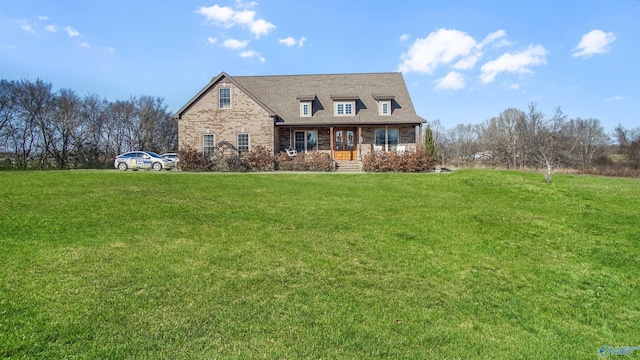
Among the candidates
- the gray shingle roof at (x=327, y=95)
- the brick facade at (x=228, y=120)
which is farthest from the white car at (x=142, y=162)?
the gray shingle roof at (x=327, y=95)

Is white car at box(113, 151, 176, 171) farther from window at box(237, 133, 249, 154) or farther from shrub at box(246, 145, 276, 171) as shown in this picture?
shrub at box(246, 145, 276, 171)

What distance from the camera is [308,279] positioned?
5266 millimetres

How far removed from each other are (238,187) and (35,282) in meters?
8.32

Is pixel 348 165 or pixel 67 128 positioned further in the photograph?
pixel 67 128

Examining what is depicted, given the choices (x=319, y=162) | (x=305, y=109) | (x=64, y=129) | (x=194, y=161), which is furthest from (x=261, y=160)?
(x=64, y=129)

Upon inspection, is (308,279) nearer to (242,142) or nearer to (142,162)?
(242,142)

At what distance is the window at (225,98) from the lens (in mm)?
24703

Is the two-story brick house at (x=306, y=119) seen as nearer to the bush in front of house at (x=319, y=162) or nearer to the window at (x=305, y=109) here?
the window at (x=305, y=109)

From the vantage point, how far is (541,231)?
8.09 meters

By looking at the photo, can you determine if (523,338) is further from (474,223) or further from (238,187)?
(238,187)

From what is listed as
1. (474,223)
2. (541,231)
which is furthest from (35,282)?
(541,231)

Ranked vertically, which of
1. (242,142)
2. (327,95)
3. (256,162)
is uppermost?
(327,95)

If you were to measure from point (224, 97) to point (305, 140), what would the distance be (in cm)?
636

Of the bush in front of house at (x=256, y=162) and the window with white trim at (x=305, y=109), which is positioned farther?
the window with white trim at (x=305, y=109)
